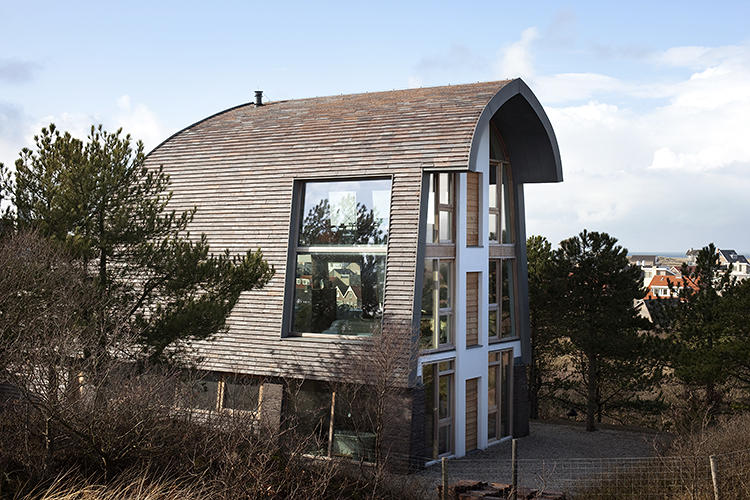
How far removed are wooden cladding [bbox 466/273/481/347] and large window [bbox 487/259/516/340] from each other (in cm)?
86

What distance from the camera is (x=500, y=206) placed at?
17.8 metres

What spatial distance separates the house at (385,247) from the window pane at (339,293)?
3cm

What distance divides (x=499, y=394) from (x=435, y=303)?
3.41 meters

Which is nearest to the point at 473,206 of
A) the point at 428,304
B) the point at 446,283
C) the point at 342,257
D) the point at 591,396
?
the point at 446,283

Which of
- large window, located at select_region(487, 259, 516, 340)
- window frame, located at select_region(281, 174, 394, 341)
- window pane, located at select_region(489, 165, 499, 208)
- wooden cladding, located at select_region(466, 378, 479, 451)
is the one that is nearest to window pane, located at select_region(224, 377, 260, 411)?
window frame, located at select_region(281, 174, 394, 341)

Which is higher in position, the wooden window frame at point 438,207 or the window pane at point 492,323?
the wooden window frame at point 438,207

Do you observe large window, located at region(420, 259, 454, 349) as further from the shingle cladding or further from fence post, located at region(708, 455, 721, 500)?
fence post, located at region(708, 455, 721, 500)

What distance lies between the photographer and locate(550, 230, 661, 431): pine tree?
61.2ft

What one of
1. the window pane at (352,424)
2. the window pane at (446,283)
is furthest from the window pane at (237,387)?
the window pane at (446,283)

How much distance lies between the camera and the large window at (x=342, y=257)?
15141 millimetres

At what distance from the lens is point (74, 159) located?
41.3 ft

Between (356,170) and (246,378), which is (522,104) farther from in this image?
(246,378)

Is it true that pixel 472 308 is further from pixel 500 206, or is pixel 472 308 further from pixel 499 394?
pixel 500 206

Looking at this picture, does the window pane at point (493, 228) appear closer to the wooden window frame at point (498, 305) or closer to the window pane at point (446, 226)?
the wooden window frame at point (498, 305)
